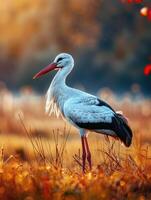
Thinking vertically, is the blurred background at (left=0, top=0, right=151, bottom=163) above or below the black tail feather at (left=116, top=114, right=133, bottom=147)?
above

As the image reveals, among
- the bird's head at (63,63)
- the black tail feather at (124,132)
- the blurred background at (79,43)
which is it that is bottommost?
the black tail feather at (124,132)

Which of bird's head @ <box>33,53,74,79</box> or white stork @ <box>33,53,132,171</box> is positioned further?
bird's head @ <box>33,53,74,79</box>

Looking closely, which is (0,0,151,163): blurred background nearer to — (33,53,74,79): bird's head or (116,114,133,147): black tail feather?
(33,53,74,79): bird's head

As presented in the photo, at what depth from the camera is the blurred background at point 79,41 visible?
40594mm

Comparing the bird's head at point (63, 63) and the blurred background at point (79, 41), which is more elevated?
the blurred background at point (79, 41)

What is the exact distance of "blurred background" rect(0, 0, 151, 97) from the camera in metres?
40.6

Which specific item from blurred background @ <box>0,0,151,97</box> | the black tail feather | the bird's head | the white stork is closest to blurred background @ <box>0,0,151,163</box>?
blurred background @ <box>0,0,151,97</box>

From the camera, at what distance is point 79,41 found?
42.9 m

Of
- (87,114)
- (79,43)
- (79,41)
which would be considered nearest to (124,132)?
(87,114)

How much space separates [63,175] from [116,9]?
3191 cm

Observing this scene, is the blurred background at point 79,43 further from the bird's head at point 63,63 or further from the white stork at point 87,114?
the white stork at point 87,114

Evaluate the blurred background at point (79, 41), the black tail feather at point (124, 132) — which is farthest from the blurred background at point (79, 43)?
the black tail feather at point (124, 132)

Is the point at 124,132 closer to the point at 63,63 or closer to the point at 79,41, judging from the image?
the point at 63,63

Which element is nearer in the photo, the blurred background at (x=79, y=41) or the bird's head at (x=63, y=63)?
the bird's head at (x=63, y=63)
